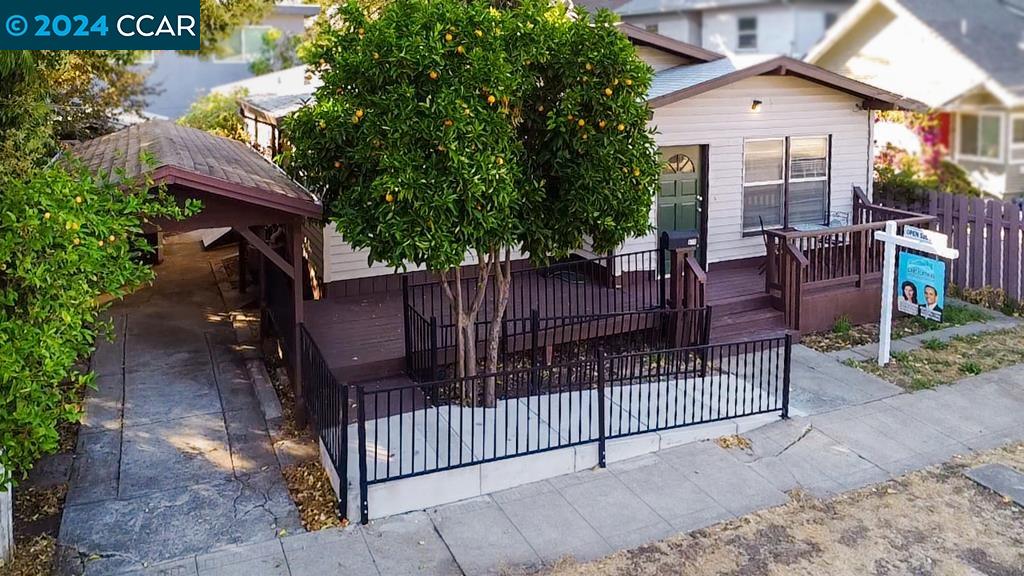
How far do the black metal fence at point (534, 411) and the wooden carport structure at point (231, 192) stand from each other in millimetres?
1477

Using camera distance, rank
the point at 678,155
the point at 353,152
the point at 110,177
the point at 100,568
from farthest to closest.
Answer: the point at 678,155, the point at 110,177, the point at 353,152, the point at 100,568

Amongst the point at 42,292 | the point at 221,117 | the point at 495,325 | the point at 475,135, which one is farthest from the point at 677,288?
the point at 221,117

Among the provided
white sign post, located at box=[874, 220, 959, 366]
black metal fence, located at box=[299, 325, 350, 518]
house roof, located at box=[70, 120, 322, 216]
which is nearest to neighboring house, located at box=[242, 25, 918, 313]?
house roof, located at box=[70, 120, 322, 216]

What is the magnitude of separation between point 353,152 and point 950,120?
6.58 m

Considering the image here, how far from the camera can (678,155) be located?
1250cm

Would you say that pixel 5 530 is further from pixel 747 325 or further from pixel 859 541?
pixel 747 325

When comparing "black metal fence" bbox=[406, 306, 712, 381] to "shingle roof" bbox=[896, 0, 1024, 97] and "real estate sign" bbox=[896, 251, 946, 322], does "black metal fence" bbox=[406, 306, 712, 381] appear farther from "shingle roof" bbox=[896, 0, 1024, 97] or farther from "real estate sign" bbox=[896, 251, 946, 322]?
"shingle roof" bbox=[896, 0, 1024, 97]

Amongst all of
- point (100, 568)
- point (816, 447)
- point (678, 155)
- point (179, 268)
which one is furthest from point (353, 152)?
point (179, 268)

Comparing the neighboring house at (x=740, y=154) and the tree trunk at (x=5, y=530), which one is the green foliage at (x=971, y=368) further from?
the tree trunk at (x=5, y=530)

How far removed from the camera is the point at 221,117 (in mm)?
19328

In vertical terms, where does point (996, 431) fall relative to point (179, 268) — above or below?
below

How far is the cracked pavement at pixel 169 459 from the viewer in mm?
6555

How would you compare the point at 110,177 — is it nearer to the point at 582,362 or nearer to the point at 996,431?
the point at 582,362

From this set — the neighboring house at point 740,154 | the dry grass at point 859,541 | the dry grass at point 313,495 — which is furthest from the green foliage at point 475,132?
the neighboring house at point 740,154
